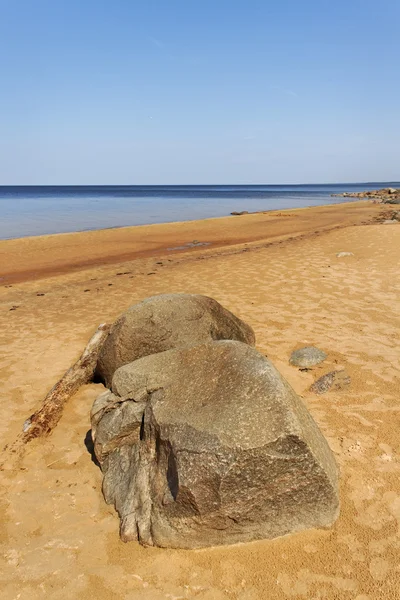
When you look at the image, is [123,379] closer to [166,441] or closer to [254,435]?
[166,441]

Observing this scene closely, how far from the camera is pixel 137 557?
339 centimetres

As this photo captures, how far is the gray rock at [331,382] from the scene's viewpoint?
19.3 ft

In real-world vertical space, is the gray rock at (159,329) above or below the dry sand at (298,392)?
above

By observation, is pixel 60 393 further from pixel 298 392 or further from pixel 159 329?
pixel 298 392

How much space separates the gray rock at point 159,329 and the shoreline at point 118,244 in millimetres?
10169

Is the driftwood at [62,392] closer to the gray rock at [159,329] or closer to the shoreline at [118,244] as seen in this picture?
the gray rock at [159,329]

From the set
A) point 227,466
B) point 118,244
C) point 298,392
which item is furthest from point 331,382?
point 118,244

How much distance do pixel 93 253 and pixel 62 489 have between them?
55.4 feet

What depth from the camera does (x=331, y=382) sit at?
5.96m

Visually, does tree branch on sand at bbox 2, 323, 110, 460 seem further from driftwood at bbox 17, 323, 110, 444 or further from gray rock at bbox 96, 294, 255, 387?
gray rock at bbox 96, 294, 255, 387

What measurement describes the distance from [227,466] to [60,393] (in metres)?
3.20

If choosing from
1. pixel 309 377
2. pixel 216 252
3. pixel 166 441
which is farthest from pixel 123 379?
pixel 216 252

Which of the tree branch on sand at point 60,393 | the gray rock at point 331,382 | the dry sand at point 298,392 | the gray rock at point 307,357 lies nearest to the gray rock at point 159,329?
the tree branch on sand at point 60,393

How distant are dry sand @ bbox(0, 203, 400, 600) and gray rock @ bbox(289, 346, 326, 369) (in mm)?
136
